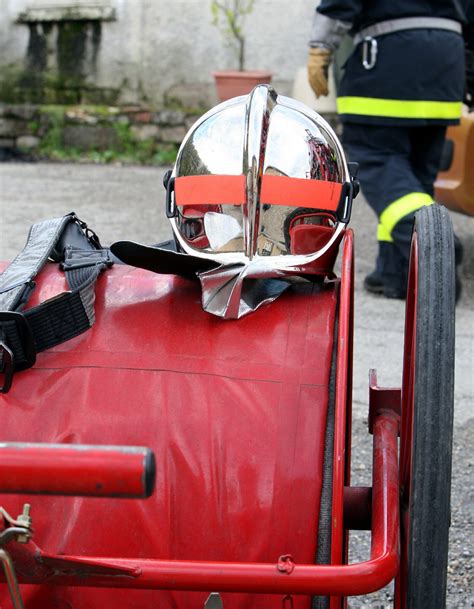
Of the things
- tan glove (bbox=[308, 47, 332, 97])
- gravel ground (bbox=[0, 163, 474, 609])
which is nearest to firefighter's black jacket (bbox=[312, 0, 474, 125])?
tan glove (bbox=[308, 47, 332, 97])

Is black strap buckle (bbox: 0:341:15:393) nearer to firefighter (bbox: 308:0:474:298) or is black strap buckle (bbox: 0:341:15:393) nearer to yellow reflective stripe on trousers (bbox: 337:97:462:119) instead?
firefighter (bbox: 308:0:474:298)

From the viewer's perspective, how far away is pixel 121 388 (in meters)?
1.83

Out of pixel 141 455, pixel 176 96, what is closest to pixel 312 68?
pixel 141 455

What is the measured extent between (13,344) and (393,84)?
3054mm

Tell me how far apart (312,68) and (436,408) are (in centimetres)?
326

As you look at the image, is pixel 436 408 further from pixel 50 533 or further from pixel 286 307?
pixel 50 533

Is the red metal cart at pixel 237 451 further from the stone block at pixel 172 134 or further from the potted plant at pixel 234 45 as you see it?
the stone block at pixel 172 134

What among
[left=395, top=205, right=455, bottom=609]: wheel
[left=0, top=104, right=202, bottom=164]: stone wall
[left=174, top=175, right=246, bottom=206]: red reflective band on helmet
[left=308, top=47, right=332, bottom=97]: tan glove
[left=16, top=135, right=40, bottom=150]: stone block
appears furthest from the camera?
[left=16, top=135, right=40, bottom=150]: stone block

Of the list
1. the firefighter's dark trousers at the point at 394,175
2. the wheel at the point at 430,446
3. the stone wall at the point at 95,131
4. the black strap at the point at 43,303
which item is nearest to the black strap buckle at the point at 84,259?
the black strap at the point at 43,303

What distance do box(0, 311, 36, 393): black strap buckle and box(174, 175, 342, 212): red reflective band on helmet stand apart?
429 mm

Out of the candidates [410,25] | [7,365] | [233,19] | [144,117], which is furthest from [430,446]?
[144,117]

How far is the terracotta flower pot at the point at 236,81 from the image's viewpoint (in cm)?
845

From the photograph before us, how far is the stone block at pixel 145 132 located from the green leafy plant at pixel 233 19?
0.87 meters

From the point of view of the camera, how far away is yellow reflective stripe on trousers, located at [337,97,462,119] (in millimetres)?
4516
